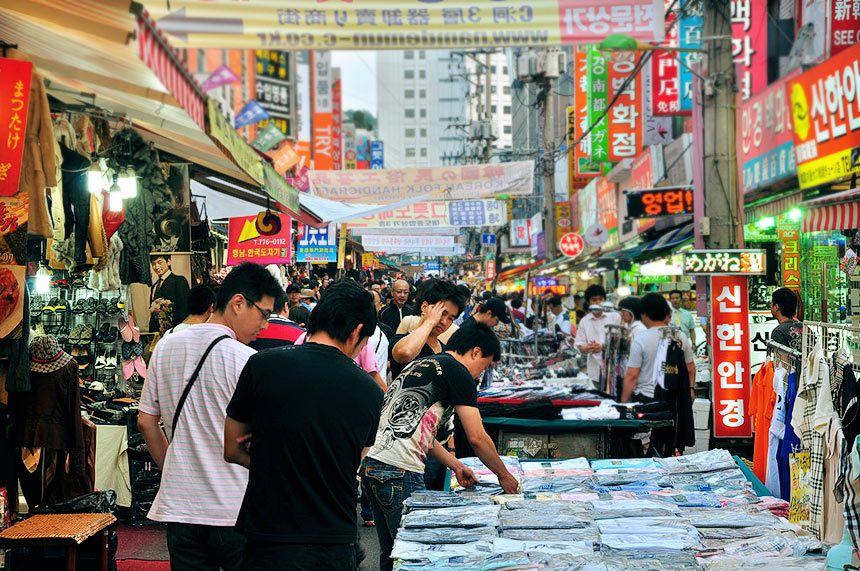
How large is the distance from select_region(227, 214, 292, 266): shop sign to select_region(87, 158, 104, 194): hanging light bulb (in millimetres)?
4926

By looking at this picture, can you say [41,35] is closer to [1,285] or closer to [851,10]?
[1,285]

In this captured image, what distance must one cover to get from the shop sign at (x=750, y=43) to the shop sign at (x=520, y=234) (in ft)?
101

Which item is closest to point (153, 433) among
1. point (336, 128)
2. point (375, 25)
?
point (375, 25)

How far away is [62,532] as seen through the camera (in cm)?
629

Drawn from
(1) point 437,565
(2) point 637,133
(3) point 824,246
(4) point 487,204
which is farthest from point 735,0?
(1) point 437,565

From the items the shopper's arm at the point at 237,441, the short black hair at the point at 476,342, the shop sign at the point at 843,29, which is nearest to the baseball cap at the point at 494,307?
the short black hair at the point at 476,342

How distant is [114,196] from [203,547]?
4.61 m

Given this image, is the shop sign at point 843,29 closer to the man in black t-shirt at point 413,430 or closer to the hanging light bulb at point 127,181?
the hanging light bulb at point 127,181

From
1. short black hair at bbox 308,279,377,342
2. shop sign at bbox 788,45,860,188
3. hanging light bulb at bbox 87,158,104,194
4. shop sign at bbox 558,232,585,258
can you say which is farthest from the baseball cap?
shop sign at bbox 558,232,585,258

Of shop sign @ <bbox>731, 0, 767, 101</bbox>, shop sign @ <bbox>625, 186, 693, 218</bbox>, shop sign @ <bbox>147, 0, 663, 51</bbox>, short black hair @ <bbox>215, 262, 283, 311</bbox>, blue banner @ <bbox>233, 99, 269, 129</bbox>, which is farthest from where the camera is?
shop sign @ <bbox>625, 186, 693, 218</bbox>

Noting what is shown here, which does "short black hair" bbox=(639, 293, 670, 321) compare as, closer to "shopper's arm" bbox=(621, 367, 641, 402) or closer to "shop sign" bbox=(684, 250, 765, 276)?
"shopper's arm" bbox=(621, 367, 641, 402)

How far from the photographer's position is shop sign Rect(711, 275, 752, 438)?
11.3m

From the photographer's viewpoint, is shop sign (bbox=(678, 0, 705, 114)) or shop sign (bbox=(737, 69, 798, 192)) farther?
shop sign (bbox=(678, 0, 705, 114))

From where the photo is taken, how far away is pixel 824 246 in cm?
1445
